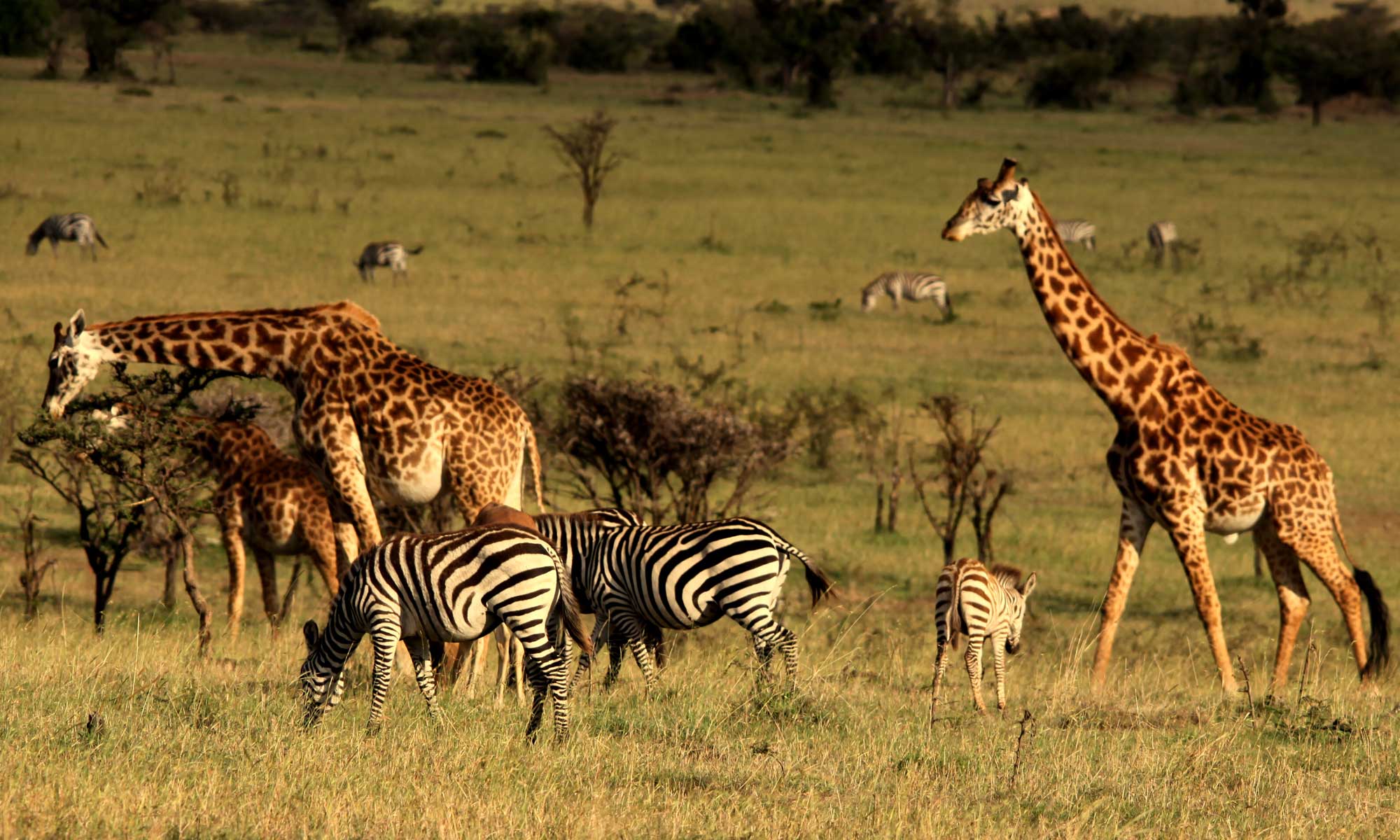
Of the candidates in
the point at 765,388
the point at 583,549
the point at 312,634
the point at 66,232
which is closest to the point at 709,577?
the point at 583,549

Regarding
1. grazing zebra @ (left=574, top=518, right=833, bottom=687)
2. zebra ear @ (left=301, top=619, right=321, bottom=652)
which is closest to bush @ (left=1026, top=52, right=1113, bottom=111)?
grazing zebra @ (left=574, top=518, right=833, bottom=687)

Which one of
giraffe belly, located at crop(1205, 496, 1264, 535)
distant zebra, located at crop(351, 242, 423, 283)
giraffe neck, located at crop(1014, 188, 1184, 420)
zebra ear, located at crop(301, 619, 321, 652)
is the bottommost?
distant zebra, located at crop(351, 242, 423, 283)

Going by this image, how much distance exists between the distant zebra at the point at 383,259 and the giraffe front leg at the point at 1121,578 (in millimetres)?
22206

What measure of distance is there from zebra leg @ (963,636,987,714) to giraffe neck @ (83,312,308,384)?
4511mm

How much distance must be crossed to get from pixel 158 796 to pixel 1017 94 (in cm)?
8514

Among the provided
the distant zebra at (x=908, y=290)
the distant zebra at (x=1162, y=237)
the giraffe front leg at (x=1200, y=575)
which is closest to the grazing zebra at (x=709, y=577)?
the giraffe front leg at (x=1200, y=575)

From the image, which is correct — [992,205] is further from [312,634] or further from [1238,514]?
[312,634]

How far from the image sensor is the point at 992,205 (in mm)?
11125

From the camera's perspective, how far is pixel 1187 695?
34.2 feet

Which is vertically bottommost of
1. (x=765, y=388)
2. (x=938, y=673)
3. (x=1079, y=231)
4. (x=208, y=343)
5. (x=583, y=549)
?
(x=765, y=388)

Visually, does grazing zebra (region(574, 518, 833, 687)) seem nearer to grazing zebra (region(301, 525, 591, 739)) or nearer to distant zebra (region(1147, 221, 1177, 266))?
grazing zebra (region(301, 525, 591, 739))

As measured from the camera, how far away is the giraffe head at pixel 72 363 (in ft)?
35.3

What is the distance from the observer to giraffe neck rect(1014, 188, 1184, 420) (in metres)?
11.4

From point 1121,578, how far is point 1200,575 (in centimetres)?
51
